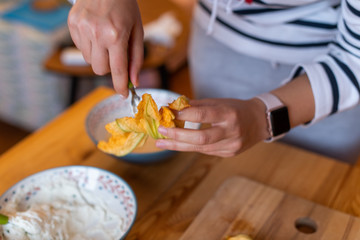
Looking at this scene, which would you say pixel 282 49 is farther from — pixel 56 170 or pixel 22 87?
pixel 22 87

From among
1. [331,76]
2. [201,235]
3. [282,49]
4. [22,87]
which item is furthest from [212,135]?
[22,87]

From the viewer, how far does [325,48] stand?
3.59ft

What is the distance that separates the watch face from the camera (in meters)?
0.89

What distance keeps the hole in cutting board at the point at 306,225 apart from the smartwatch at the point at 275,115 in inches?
7.7

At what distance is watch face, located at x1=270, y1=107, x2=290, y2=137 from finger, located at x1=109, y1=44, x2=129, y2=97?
333mm

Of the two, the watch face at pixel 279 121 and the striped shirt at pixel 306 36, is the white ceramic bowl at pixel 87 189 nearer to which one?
the watch face at pixel 279 121

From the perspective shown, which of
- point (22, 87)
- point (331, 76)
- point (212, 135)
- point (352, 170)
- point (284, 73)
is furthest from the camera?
point (22, 87)

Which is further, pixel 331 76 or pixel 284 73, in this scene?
pixel 284 73

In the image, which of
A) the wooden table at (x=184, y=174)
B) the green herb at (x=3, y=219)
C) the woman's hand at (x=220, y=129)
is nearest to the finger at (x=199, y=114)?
the woman's hand at (x=220, y=129)

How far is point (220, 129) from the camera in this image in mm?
790

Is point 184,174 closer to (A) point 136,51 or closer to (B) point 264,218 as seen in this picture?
(B) point 264,218

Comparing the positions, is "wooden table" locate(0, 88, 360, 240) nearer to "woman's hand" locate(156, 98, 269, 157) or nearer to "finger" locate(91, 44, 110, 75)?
"woman's hand" locate(156, 98, 269, 157)

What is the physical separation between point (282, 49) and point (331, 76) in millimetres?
219

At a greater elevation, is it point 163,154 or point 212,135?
point 212,135
